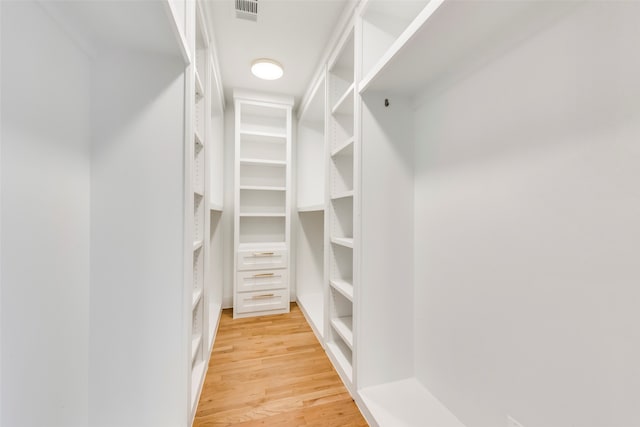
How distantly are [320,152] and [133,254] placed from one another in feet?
7.64

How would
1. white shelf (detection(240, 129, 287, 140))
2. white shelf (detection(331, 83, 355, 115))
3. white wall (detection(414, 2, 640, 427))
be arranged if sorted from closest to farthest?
white wall (detection(414, 2, 640, 427)) < white shelf (detection(331, 83, 355, 115)) < white shelf (detection(240, 129, 287, 140))

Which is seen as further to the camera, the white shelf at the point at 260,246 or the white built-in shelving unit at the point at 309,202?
the white built-in shelving unit at the point at 309,202

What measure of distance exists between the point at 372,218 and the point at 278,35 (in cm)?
153

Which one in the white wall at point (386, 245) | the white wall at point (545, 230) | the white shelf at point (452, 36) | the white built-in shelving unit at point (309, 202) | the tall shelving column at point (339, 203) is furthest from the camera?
the white built-in shelving unit at point (309, 202)

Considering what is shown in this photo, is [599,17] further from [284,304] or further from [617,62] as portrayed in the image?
[284,304]

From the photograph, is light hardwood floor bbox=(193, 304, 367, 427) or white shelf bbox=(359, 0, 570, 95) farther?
light hardwood floor bbox=(193, 304, 367, 427)

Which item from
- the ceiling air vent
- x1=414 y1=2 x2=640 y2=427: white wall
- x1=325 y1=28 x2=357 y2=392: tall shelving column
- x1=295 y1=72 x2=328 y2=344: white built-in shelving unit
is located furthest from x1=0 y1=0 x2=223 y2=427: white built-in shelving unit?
x1=295 y1=72 x2=328 y2=344: white built-in shelving unit

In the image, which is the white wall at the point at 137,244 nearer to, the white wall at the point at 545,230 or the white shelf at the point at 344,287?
the white shelf at the point at 344,287

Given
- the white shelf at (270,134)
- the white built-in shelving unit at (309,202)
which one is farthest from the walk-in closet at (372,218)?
the white built-in shelving unit at (309,202)

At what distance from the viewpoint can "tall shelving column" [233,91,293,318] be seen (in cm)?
254

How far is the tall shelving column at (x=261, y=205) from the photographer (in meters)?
2.54

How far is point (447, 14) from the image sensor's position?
0.85 metres

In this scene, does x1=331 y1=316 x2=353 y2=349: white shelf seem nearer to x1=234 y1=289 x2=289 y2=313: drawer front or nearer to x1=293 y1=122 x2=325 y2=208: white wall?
x1=234 y1=289 x2=289 y2=313: drawer front

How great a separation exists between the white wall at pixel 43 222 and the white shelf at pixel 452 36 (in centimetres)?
128
